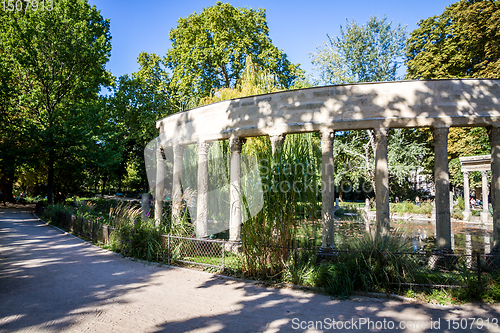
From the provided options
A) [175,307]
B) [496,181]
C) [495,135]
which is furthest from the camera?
[495,135]

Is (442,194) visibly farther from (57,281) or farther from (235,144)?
(57,281)

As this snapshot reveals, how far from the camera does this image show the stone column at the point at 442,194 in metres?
8.62

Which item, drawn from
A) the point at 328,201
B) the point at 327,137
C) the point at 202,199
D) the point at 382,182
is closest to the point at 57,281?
the point at 202,199

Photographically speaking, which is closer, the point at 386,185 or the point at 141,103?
the point at 386,185

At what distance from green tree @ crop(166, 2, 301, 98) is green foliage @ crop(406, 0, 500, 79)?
36.3 ft

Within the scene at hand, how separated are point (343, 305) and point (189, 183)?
1298cm

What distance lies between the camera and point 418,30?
27.0m

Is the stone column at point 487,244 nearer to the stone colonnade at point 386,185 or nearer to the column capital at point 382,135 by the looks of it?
the stone colonnade at point 386,185

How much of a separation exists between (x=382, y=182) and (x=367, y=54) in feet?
74.9

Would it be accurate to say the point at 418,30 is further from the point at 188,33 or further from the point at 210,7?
the point at 188,33

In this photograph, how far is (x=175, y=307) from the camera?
5.96m

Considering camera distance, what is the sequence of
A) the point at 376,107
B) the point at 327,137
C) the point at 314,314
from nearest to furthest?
the point at 314,314 < the point at 376,107 < the point at 327,137

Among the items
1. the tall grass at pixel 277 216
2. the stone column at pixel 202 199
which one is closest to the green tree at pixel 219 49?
the stone column at pixel 202 199

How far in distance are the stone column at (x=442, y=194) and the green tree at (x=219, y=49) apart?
16217mm
